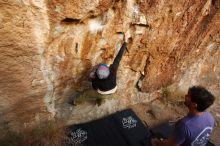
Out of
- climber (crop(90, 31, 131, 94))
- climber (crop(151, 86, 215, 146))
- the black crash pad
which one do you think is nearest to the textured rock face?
the black crash pad

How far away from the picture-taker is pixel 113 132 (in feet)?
13.0

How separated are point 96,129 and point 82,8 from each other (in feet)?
6.11

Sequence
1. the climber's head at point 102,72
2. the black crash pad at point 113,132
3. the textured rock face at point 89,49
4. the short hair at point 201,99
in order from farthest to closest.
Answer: the black crash pad at point 113,132
the climber's head at point 102,72
the textured rock face at point 89,49
the short hair at point 201,99

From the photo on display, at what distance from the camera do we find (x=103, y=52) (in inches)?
140

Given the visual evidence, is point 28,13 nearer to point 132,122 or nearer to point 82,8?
point 82,8

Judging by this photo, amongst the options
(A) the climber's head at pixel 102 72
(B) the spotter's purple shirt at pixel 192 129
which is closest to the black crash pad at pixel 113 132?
A: (A) the climber's head at pixel 102 72

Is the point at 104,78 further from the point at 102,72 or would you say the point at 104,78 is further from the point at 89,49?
the point at 89,49

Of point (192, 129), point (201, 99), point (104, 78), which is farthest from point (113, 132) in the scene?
point (201, 99)

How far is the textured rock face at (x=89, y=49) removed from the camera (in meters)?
2.74

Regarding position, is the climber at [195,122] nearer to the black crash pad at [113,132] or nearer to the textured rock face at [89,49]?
the black crash pad at [113,132]

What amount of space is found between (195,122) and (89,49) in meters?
1.62

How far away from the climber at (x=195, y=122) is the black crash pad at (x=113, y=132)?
130 cm

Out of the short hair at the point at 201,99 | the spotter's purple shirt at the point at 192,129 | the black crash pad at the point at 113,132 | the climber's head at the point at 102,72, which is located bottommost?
the black crash pad at the point at 113,132

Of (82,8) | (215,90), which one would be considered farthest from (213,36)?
(82,8)
